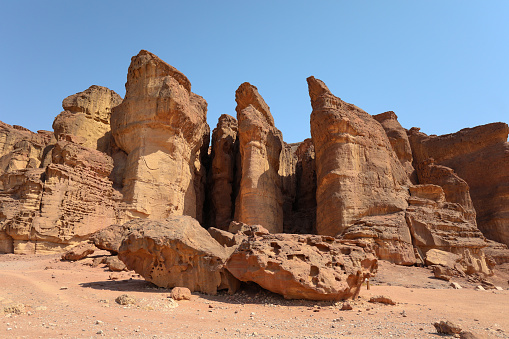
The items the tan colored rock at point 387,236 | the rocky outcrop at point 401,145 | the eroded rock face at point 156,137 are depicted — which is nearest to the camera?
the tan colored rock at point 387,236

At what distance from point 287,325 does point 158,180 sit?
14.8 meters

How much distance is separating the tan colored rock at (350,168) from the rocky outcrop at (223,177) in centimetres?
712

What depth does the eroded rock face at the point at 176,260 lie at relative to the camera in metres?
8.19

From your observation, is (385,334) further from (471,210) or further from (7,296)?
(471,210)

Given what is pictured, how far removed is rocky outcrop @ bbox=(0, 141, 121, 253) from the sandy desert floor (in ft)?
19.9

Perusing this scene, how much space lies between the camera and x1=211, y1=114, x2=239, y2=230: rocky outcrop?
24703mm

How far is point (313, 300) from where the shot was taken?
7.59 meters

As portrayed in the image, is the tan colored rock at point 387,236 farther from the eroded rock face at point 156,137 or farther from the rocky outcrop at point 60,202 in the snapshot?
the rocky outcrop at point 60,202

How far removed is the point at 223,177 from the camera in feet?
83.4

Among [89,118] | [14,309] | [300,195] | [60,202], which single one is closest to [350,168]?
[300,195]

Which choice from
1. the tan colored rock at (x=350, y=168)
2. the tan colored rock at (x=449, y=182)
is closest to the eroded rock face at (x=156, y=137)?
the tan colored rock at (x=350, y=168)

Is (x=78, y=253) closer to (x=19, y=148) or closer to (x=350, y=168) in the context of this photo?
(x=350, y=168)

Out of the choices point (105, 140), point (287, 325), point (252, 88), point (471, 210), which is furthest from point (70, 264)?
point (471, 210)

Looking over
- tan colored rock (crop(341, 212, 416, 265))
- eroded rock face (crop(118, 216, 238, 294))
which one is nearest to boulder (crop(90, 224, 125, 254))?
eroded rock face (crop(118, 216, 238, 294))
